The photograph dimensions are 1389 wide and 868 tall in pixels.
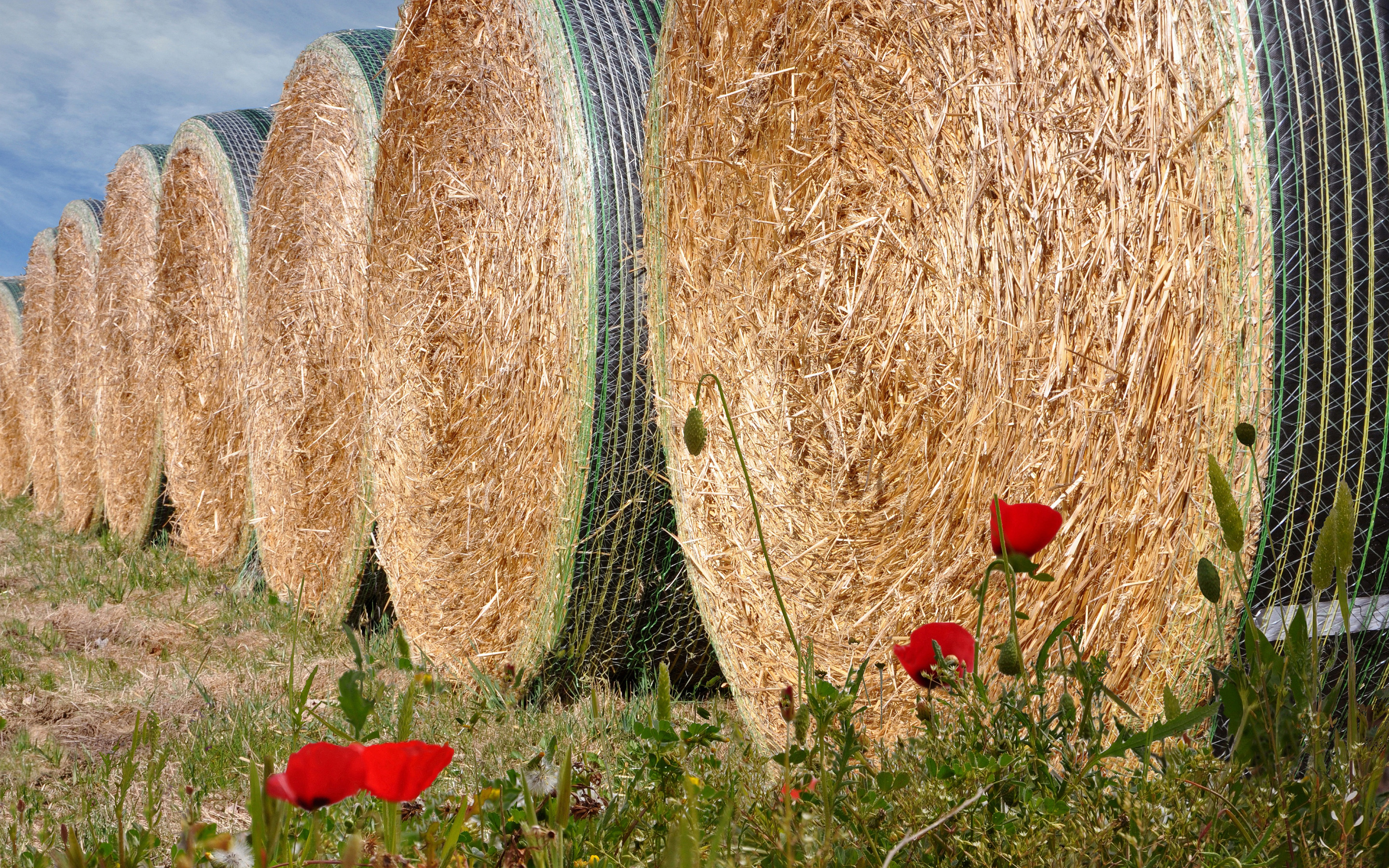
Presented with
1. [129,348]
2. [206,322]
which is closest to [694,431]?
[206,322]

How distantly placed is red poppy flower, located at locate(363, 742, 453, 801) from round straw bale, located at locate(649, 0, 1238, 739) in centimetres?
128

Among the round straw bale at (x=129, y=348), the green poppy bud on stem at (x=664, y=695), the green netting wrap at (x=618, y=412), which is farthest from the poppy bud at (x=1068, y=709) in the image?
the round straw bale at (x=129, y=348)

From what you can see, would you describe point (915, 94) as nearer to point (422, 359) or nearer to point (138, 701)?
point (422, 359)

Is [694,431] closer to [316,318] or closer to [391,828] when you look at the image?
[391,828]

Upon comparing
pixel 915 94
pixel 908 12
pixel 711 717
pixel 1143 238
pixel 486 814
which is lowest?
pixel 711 717

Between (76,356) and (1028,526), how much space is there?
855 cm

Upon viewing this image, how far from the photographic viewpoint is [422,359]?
3.71m

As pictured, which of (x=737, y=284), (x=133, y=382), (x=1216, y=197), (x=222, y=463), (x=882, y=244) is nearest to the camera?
(x=1216, y=197)

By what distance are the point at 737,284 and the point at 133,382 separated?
5473 millimetres

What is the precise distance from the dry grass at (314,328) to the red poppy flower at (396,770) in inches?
128

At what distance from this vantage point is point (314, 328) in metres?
4.54

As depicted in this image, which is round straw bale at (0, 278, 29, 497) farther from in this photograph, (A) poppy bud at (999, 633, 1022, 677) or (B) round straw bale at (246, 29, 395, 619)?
(A) poppy bud at (999, 633, 1022, 677)

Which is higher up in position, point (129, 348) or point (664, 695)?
point (129, 348)

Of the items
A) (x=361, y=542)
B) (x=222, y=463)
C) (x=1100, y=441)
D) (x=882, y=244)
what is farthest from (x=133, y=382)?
(x=1100, y=441)
